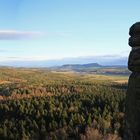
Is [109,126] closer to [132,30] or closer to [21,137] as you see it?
[21,137]

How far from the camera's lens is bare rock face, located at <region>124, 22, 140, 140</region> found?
1958 centimetres

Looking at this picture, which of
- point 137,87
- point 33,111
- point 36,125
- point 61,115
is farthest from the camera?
point 33,111

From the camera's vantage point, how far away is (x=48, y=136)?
469 feet

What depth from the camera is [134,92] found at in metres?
19.9

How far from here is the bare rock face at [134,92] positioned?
19578 millimetres

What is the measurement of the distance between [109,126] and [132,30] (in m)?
128

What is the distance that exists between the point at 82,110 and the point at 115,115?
2751cm

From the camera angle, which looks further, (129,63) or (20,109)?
→ (20,109)

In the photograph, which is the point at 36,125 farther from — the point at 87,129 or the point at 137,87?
the point at 137,87

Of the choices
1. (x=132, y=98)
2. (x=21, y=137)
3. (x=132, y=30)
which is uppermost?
(x=132, y=30)

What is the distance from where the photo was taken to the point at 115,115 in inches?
6191

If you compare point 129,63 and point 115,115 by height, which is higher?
point 129,63

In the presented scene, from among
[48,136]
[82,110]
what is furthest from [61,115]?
[48,136]

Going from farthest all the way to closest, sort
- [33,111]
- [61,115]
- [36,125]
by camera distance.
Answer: [33,111]
[61,115]
[36,125]
